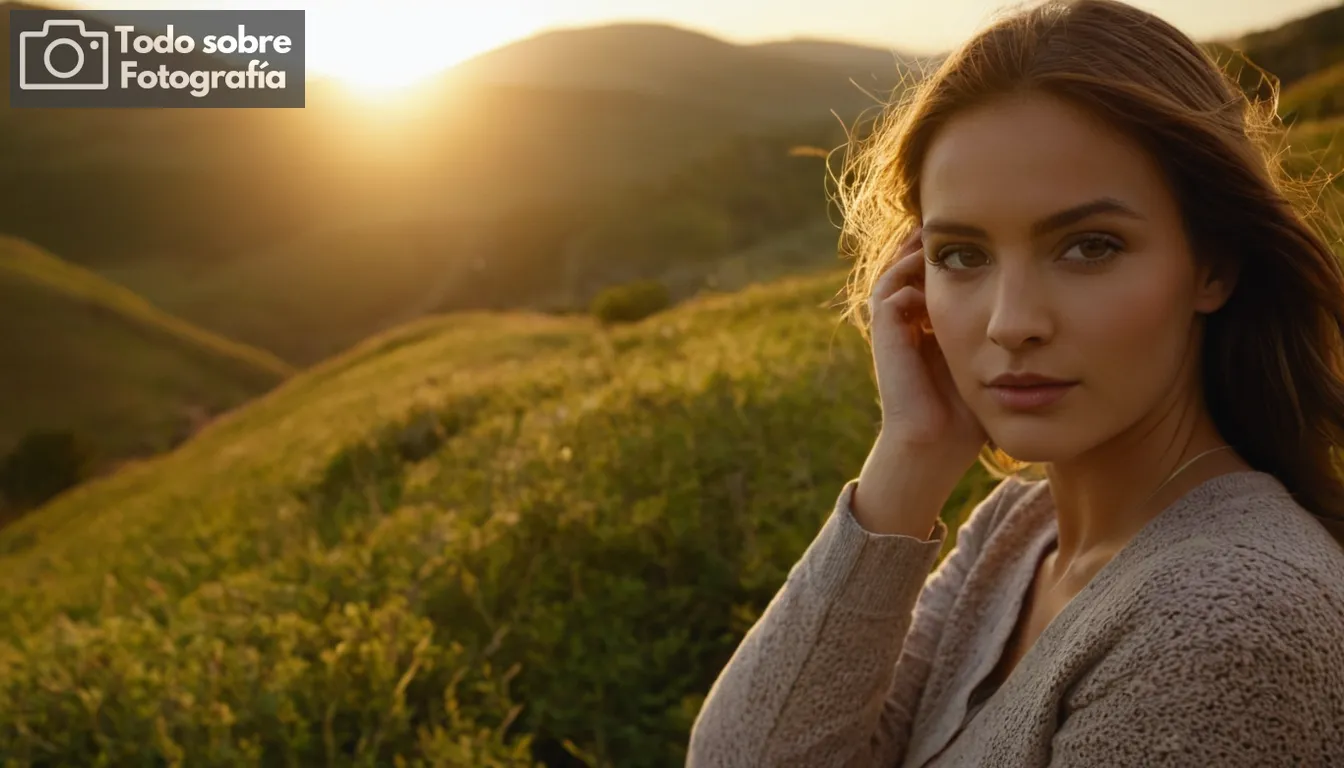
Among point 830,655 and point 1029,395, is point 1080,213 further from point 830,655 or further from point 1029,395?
point 830,655

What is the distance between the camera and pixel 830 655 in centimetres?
217

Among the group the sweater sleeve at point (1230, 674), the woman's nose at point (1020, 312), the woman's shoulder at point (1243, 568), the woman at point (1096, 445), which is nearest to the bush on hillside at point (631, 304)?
the woman at point (1096, 445)

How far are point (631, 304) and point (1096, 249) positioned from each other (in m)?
25.8

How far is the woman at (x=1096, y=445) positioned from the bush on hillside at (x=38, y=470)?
45423mm

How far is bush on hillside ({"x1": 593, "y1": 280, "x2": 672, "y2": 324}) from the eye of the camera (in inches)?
1077

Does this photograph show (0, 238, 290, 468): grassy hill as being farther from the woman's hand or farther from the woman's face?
the woman's face

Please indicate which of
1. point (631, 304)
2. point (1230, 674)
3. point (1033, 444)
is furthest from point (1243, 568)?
point (631, 304)

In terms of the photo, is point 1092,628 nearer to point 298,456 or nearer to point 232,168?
point 298,456

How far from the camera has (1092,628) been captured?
5.13 ft

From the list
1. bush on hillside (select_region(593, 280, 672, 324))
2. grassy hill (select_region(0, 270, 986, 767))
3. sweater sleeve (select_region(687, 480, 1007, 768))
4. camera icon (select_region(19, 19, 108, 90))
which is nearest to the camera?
sweater sleeve (select_region(687, 480, 1007, 768))

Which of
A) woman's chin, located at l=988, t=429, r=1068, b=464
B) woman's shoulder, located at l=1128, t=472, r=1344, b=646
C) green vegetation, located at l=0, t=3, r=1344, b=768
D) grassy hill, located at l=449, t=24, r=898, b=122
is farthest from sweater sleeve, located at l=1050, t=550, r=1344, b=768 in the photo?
grassy hill, located at l=449, t=24, r=898, b=122

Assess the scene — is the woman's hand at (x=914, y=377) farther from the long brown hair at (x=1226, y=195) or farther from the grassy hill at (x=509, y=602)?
the grassy hill at (x=509, y=602)

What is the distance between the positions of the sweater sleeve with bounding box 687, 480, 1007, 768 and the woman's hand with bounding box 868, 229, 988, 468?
8.0 inches

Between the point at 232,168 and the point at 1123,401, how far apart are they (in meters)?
106
